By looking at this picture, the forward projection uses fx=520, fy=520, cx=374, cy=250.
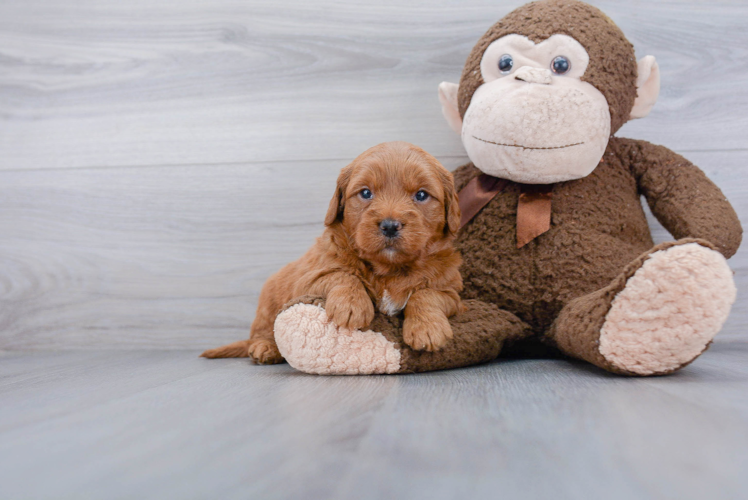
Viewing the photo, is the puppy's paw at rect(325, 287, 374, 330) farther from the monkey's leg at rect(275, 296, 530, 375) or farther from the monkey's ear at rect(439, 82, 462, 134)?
the monkey's ear at rect(439, 82, 462, 134)

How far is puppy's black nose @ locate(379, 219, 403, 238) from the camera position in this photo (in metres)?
1.07

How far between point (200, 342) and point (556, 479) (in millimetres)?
1473

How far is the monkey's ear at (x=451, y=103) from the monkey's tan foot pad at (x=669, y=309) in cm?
74

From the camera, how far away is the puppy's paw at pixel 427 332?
3.48ft

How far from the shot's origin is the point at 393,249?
1.10 metres

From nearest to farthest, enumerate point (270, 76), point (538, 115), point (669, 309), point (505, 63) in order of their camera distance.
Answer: point (669, 309), point (538, 115), point (505, 63), point (270, 76)

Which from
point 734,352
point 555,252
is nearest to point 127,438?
point 555,252

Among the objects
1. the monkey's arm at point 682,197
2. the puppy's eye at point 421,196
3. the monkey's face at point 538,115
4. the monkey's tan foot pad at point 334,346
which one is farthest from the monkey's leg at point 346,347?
the monkey's arm at point 682,197

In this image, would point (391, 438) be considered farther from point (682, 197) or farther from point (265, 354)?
point (682, 197)

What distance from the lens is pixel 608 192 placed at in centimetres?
134

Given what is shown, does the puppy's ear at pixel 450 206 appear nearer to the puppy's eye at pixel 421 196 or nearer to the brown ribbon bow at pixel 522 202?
the puppy's eye at pixel 421 196

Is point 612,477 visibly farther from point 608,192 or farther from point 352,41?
point 352,41

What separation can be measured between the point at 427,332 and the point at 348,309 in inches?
6.6

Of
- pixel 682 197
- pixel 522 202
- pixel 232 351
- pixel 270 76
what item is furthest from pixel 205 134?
pixel 682 197
